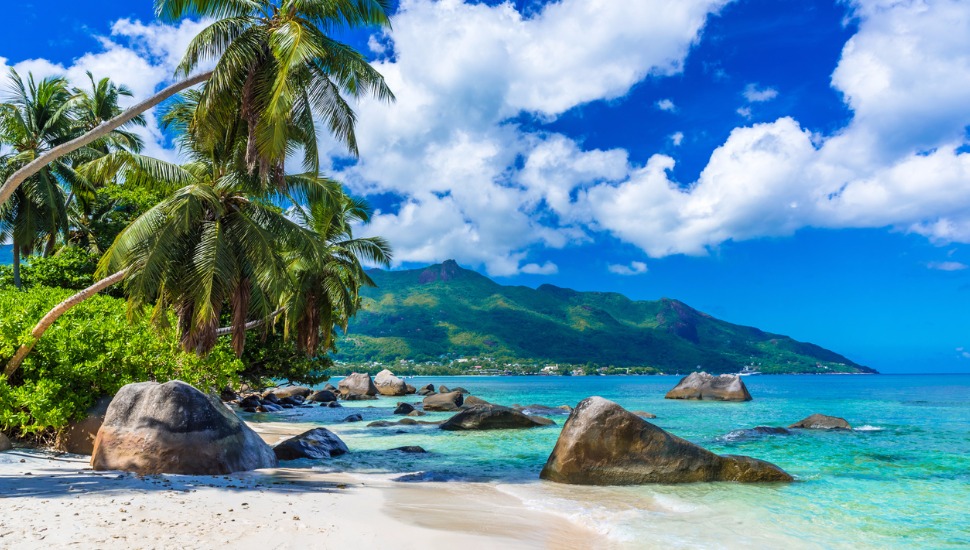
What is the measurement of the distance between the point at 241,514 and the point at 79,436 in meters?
6.53

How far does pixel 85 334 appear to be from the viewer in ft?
39.8

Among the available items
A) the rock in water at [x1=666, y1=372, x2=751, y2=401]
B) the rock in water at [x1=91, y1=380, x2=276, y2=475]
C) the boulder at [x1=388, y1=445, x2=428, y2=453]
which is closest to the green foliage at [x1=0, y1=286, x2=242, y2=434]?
the rock in water at [x1=91, y1=380, x2=276, y2=475]

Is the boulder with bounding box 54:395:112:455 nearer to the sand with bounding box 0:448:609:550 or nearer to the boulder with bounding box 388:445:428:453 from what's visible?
the sand with bounding box 0:448:609:550

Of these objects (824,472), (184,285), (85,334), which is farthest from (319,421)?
(824,472)

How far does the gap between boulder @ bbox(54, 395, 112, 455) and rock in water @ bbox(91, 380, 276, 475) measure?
172 centimetres

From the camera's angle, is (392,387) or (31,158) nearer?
(31,158)

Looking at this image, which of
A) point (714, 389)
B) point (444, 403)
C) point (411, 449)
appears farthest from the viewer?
point (714, 389)

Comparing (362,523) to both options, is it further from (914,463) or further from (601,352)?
(601,352)

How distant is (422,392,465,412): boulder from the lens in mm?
34719

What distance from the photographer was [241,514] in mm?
7219

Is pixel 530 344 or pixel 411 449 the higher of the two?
pixel 530 344

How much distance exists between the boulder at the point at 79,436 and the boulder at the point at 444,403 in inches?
940

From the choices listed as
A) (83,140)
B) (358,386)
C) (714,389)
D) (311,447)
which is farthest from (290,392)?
(83,140)

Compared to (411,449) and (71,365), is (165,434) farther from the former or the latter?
(411,449)
